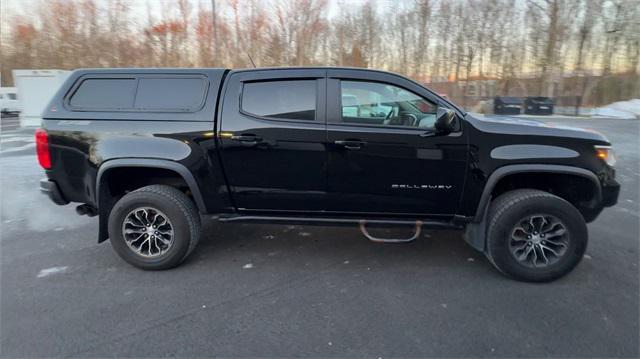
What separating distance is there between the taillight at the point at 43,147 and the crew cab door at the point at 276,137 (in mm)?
1709

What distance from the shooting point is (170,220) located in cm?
349

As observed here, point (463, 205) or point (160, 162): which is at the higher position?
point (160, 162)

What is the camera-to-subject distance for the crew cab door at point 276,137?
3369mm

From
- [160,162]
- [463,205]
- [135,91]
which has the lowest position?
[463,205]

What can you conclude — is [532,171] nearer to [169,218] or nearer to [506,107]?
[169,218]

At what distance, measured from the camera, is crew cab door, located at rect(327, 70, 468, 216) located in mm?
3277

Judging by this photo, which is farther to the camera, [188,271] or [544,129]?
[188,271]

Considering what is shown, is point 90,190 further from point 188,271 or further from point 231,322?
point 231,322

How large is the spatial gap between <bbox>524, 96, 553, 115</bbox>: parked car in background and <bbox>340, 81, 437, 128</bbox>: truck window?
23.1 meters

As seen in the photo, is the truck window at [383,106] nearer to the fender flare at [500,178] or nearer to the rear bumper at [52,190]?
the fender flare at [500,178]

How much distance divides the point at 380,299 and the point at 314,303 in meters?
0.56

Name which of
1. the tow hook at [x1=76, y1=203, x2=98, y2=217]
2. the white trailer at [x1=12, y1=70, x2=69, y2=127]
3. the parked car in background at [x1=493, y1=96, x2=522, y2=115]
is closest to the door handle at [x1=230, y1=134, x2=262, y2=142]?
the tow hook at [x1=76, y1=203, x2=98, y2=217]

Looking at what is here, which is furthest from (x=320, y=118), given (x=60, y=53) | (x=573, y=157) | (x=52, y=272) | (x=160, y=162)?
(x=60, y=53)

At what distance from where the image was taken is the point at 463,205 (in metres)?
3.40
